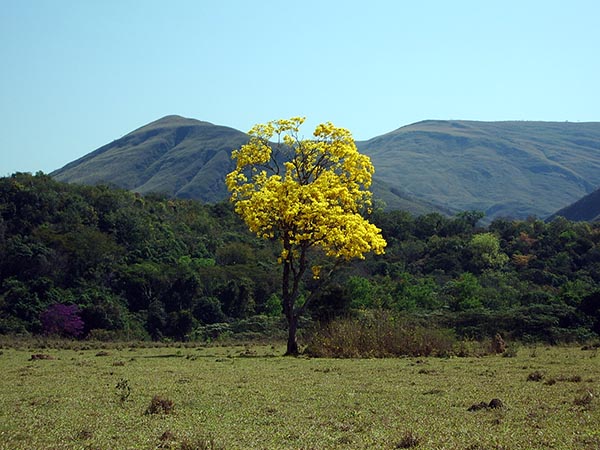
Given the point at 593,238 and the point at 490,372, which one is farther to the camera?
the point at 593,238

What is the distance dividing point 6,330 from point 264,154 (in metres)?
21.9

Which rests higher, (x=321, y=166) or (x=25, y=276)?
(x=321, y=166)

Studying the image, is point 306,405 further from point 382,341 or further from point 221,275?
point 221,275

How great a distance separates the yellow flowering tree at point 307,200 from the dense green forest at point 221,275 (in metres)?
5.79

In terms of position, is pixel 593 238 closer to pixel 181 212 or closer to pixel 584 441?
pixel 181 212

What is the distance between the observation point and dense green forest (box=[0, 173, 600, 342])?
3497 centimetres

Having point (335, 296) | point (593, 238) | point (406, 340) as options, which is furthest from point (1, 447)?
point (593, 238)

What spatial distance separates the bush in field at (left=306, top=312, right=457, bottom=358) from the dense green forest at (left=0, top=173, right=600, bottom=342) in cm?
604

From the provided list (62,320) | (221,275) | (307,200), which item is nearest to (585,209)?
(221,275)

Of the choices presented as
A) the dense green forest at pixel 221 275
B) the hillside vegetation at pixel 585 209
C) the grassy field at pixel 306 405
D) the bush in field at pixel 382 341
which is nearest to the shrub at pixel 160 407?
the grassy field at pixel 306 405

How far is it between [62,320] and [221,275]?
1472 centimetres

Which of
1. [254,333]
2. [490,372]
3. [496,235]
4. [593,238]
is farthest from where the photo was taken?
[496,235]

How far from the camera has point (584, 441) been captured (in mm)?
8914

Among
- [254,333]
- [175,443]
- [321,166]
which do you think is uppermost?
[321,166]
